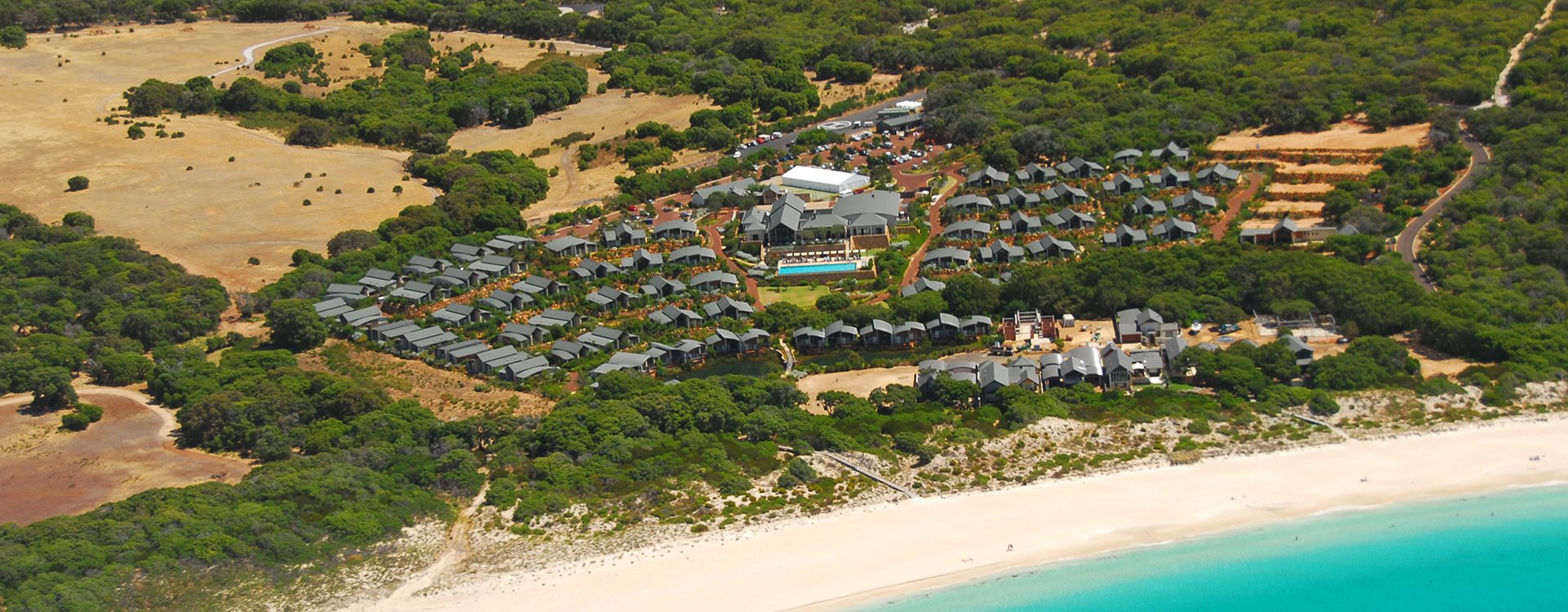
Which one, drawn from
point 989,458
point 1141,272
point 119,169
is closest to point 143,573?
point 989,458

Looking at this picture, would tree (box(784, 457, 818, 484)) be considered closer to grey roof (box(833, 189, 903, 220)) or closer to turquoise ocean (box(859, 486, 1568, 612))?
turquoise ocean (box(859, 486, 1568, 612))

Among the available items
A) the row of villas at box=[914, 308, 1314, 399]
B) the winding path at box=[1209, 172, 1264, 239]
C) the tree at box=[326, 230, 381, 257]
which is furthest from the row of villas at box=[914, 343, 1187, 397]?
the tree at box=[326, 230, 381, 257]

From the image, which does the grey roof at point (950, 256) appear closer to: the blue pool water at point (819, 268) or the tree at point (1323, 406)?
the blue pool water at point (819, 268)

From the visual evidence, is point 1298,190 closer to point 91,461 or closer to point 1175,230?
point 1175,230

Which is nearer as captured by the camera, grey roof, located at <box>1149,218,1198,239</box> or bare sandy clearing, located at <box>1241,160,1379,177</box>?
grey roof, located at <box>1149,218,1198,239</box>

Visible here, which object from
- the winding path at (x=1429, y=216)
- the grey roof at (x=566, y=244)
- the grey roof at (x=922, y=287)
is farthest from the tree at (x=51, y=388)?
the winding path at (x=1429, y=216)

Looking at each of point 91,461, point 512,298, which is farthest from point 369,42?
point 91,461

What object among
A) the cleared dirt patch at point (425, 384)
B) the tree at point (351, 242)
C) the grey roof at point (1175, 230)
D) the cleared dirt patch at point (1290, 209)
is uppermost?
the cleared dirt patch at point (1290, 209)
